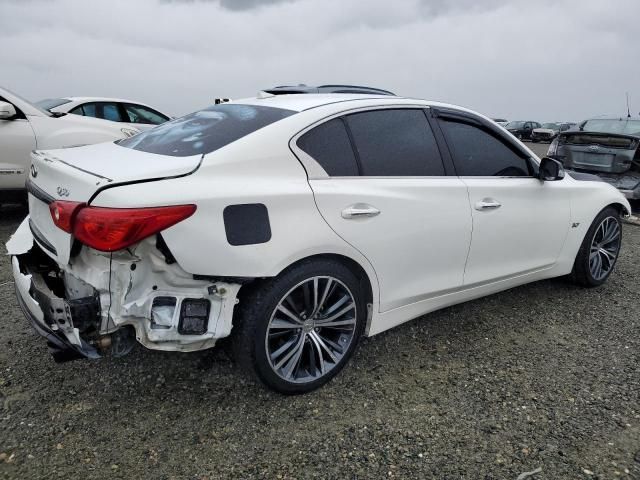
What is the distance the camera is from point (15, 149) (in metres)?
5.15

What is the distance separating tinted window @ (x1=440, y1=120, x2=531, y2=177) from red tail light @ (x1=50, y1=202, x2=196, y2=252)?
1.73 meters

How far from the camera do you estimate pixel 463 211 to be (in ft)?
9.37

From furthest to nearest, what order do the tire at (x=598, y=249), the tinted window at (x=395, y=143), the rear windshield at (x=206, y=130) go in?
1. the tire at (x=598, y=249)
2. the tinted window at (x=395, y=143)
3. the rear windshield at (x=206, y=130)

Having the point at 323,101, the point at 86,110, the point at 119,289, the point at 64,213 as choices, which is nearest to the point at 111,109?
the point at 86,110

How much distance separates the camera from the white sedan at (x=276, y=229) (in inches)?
80.3

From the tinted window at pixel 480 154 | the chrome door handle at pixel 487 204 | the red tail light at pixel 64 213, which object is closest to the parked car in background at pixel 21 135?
the red tail light at pixel 64 213

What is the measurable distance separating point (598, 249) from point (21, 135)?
565 cm

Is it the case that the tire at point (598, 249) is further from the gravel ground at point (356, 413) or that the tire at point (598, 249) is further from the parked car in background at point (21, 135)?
the parked car in background at point (21, 135)

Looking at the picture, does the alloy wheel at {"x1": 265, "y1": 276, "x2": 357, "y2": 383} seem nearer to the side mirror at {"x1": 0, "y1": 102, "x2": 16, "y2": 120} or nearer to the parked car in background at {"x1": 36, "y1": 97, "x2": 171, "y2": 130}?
the side mirror at {"x1": 0, "y1": 102, "x2": 16, "y2": 120}

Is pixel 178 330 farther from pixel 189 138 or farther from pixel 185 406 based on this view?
pixel 189 138

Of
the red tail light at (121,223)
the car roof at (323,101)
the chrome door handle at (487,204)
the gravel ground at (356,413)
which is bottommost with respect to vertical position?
the gravel ground at (356,413)

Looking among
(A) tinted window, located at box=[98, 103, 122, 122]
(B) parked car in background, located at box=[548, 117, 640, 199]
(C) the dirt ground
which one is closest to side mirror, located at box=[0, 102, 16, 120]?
(A) tinted window, located at box=[98, 103, 122, 122]

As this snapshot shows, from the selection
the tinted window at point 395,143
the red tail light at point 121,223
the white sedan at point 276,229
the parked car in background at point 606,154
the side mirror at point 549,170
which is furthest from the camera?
the parked car in background at point 606,154

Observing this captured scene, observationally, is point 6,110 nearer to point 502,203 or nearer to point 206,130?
point 206,130
